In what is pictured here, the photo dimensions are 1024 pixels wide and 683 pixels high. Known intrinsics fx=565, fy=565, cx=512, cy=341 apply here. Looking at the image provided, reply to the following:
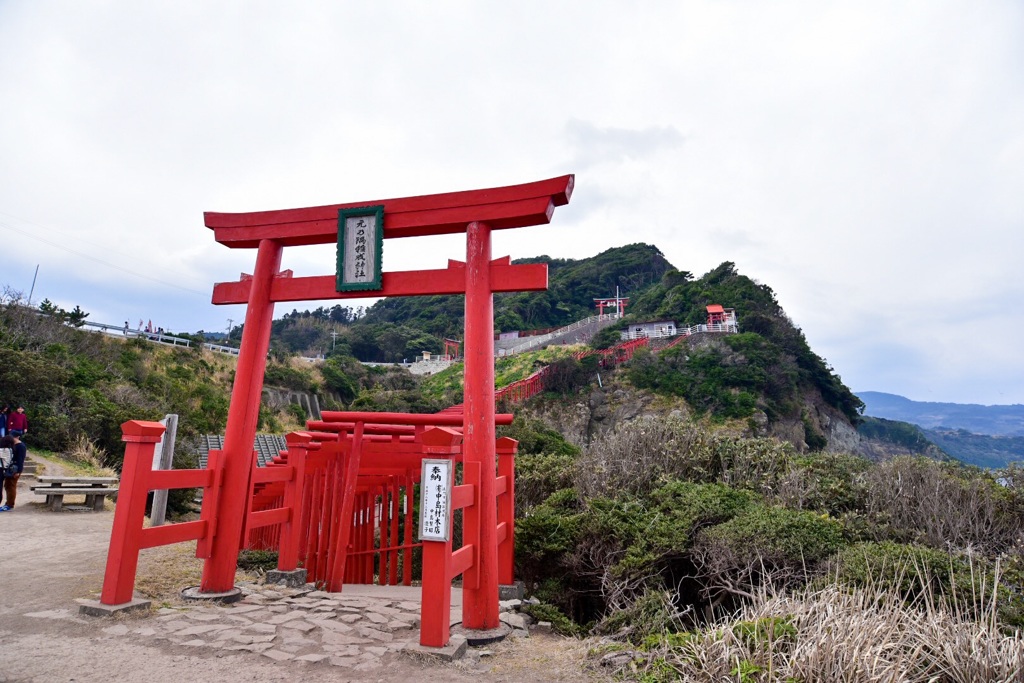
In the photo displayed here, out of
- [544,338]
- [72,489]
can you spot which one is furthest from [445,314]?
[72,489]

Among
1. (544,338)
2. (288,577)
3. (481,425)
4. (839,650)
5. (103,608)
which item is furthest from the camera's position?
(544,338)

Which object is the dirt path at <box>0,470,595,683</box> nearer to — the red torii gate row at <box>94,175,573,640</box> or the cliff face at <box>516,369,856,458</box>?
the red torii gate row at <box>94,175,573,640</box>

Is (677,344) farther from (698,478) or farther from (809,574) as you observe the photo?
(809,574)

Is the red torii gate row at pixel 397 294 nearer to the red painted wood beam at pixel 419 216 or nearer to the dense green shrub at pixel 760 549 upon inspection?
the red painted wood beam at pixel 419 216

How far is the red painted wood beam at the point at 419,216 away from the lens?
4.38 m

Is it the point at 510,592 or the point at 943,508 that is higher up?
the point at 943,508

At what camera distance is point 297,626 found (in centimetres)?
393

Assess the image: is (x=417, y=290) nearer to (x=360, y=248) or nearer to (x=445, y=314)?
(x=360, y=248)

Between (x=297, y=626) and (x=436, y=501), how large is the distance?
1508mm

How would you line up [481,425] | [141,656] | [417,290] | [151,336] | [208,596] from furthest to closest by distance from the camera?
[151,336]
[417,290]
[208,596]
[481,425]
[141,656]

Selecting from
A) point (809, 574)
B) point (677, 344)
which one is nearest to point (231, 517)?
point (809, 574)

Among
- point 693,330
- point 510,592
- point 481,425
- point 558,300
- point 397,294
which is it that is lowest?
point 510,592

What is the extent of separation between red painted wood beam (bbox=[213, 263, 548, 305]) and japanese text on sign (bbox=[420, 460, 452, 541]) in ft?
4.64

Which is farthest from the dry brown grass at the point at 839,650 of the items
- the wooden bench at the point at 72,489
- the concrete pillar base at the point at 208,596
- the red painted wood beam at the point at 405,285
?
the wooden bench at the point at 72,489
